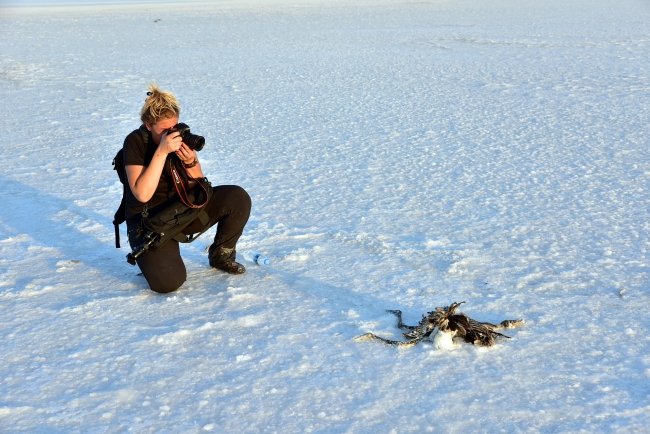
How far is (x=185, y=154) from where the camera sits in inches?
121

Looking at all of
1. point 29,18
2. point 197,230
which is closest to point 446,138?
point 197,230

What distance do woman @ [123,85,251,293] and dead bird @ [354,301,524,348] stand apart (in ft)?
3.15

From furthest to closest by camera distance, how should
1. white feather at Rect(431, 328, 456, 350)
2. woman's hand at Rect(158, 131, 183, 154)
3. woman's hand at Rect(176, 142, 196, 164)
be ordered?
1. woman's hand at Rect(176, 142, 196, 164)
2. woman's hand at Rect(158, 131, 183, 154)
3. white feather at Rect(431, 328, 456, 350)

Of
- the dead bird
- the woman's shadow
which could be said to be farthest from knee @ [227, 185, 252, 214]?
the dead bird

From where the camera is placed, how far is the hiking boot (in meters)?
3.28

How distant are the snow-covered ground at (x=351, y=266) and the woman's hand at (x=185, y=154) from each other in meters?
0.59

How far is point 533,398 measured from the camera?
2.24 metres

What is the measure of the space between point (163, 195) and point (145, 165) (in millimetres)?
191

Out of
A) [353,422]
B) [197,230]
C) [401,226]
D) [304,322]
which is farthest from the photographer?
[401,226]

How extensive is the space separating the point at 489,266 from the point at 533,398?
1.11 metres

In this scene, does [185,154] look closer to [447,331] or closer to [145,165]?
[145,165]

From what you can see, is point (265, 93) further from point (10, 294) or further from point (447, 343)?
point (447, 343)

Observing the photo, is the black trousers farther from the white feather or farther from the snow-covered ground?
the white feather

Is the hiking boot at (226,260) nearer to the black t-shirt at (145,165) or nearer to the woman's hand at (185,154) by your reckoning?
the black t-shirt at (145,165)
